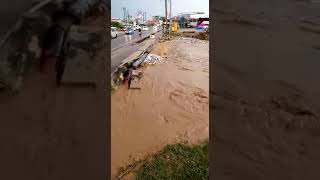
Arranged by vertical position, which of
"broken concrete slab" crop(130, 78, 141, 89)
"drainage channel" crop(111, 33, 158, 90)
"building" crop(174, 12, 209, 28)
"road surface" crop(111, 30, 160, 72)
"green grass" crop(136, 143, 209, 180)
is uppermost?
"building" crop(174, 12, 209, 28)

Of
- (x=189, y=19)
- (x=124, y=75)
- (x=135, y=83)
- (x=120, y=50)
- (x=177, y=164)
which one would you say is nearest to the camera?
(x=177, y=164)

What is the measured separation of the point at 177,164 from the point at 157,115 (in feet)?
9.00

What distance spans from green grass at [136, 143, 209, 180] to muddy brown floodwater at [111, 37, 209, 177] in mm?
432

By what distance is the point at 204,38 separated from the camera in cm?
3481

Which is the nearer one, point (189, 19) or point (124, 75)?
point (124, 75)

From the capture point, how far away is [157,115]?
7.61 metres

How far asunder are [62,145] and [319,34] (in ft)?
3.62

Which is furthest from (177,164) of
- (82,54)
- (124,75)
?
(124,75)

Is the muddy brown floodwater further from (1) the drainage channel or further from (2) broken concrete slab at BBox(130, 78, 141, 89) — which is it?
(1) the drainage channel

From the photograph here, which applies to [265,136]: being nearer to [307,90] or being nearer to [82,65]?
[307,90]

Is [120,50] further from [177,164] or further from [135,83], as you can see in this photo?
[177,164]

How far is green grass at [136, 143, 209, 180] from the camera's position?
4.60 metres

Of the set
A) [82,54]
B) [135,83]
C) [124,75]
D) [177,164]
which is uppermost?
[82,54]

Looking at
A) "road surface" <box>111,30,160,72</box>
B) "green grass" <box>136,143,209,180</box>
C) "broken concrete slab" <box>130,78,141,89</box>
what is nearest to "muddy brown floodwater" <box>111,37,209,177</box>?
"broken concrete slab" <box>130,78,141,89</box>
